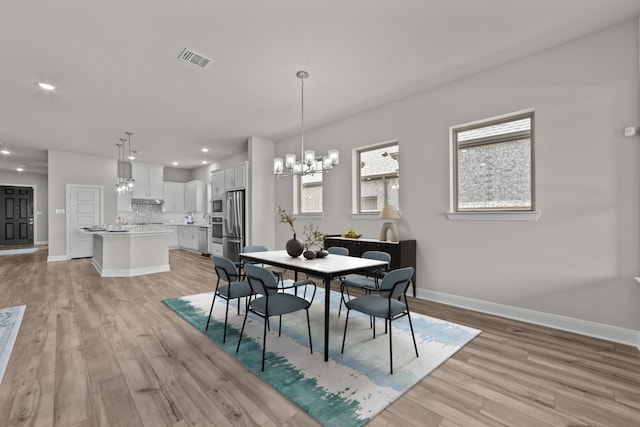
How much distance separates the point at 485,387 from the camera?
2109 mm

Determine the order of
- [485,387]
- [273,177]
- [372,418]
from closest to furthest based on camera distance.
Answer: [372,418] < [485,387] < [273,177]

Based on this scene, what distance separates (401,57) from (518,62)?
137 centimetres

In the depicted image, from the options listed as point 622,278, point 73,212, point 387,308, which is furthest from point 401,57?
point 73,212

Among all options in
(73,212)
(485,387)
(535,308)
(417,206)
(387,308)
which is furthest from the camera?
(73,212)

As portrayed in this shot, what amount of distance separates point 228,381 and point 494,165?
12.1 ft

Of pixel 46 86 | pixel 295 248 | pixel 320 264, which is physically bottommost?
pixel 320 264

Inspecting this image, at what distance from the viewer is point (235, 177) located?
7008mm

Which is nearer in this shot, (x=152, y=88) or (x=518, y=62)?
(x=518, y=62)

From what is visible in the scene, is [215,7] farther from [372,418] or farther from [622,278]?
[622,278]

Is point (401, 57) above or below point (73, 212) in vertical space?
above

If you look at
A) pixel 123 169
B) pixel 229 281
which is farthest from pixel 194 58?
pixel 123 169

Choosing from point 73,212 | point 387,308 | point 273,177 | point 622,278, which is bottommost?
point 387,308

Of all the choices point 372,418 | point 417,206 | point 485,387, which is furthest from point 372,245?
point 372,418

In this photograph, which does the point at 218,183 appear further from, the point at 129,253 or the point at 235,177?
the point at 129,253
